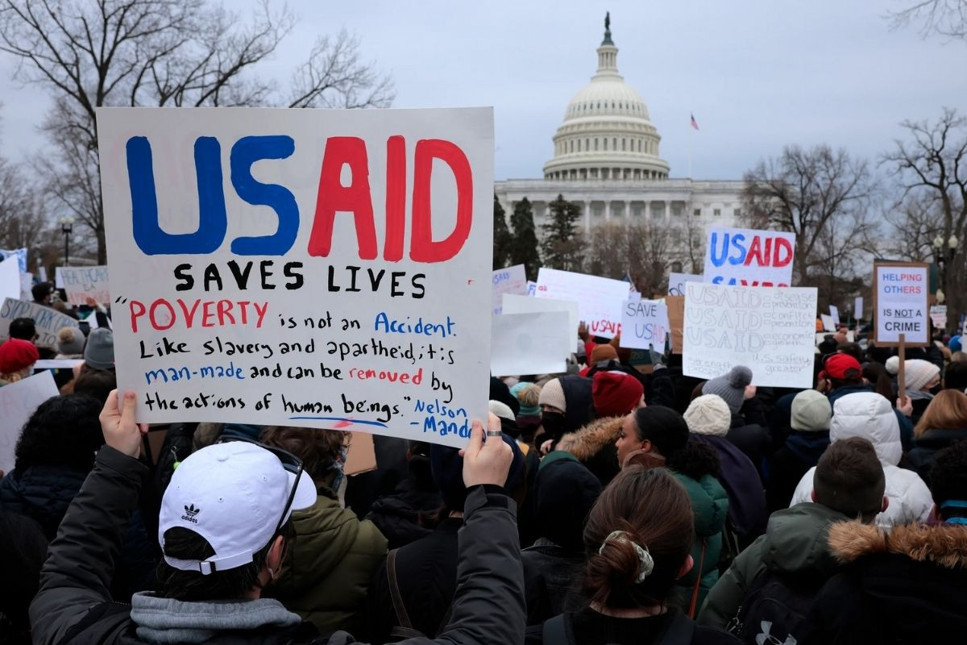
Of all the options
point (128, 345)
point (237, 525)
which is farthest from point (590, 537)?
point (128, 345)

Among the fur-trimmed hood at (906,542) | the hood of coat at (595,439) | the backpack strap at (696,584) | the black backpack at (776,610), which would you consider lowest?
the backpack strap at (696,584)

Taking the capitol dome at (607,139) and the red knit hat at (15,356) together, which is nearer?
the red knit hat at (15,356)

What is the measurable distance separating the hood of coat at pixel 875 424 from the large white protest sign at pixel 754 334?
3.07 m

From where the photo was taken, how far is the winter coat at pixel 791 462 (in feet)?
17.0

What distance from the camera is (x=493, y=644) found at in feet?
5.98

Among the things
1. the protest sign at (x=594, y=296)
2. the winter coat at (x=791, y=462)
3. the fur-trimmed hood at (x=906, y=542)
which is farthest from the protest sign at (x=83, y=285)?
the fur-trimmed hood at (x=906, y=542)

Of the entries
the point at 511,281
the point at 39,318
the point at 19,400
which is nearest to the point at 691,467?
the point at 19,400

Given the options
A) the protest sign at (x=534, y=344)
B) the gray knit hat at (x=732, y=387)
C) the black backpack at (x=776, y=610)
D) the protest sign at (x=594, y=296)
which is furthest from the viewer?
the protest sign at (x=594, y=296)

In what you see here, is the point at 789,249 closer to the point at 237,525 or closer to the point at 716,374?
the point at 716,374

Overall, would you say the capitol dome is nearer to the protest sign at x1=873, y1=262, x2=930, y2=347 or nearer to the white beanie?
the protest sign at x1=873, y1=262, x2=930, y2=347

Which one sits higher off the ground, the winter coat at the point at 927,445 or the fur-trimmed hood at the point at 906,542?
the fur-trimmed hood at the point at 906,542

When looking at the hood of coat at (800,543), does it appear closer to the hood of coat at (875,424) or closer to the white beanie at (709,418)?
the hood of coat at (875,424)

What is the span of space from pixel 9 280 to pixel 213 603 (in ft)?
27.4

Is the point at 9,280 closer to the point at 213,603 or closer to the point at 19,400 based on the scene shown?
the point at 19,400
